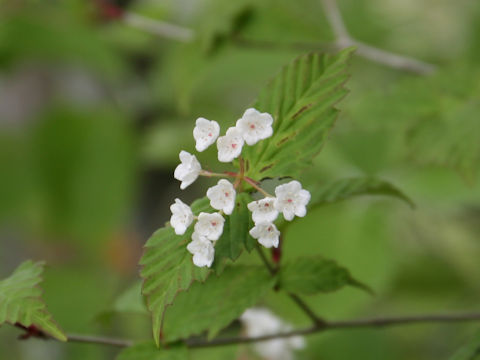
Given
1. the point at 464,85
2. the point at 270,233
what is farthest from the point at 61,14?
the point at 270,233

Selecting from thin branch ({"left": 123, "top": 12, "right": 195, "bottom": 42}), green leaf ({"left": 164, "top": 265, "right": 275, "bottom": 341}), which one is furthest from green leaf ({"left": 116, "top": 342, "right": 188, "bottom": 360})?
thin branch ({"left": 123, "top": 12, "right": 195, "bottom": 42})

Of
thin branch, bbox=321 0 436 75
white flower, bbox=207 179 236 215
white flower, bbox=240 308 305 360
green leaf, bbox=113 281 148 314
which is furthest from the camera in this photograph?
thin branch, bbox=321 0 436 75

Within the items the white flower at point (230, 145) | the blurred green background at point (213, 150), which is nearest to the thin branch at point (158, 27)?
the blurred green background at point (213, 150)

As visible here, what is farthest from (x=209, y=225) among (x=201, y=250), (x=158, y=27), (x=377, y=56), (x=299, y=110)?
(x=158, y=27)

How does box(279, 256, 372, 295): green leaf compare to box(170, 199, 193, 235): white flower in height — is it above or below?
below

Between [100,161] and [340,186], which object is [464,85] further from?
[100,161]

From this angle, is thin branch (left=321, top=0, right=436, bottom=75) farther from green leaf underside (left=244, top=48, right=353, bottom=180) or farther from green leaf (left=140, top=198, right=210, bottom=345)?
green leaf (left=140, top=198, right=210, bottom=345)
